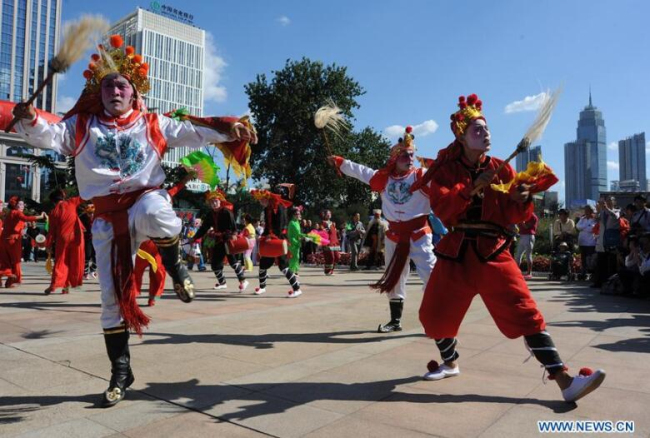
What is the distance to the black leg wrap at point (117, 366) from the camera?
3.03m

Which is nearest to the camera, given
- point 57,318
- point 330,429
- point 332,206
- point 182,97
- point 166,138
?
point 330,429

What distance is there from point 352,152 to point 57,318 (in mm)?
31847

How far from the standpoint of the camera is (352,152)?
121ft

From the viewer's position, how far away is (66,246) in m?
8.64

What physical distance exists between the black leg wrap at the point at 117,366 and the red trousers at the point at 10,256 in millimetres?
8055

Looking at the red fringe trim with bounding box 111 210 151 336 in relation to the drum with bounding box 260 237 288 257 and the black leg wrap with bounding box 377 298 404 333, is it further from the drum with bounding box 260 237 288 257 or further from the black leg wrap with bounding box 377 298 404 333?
the drum with bounding box 260 237 288 257

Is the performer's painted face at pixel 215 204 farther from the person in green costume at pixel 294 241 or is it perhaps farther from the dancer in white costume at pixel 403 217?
the dancer in white costume at pixel 403 217

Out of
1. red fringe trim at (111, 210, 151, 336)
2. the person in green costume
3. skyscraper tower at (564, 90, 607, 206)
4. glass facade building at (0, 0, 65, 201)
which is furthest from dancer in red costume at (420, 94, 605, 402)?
glass facade building at (0, 0, 65, 201)

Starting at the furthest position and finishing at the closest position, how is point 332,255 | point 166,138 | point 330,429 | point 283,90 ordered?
1. point 283,90
2. point 332,255
3. point 166,138
4. point 330,429

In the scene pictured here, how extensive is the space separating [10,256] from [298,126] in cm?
2666

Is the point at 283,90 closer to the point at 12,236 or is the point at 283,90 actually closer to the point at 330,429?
the point at 12,236

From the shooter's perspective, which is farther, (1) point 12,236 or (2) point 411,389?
(1) point 12,236

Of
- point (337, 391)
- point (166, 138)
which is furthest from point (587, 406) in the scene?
point (166, 138)

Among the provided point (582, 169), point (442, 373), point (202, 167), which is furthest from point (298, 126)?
point (582, 169)
